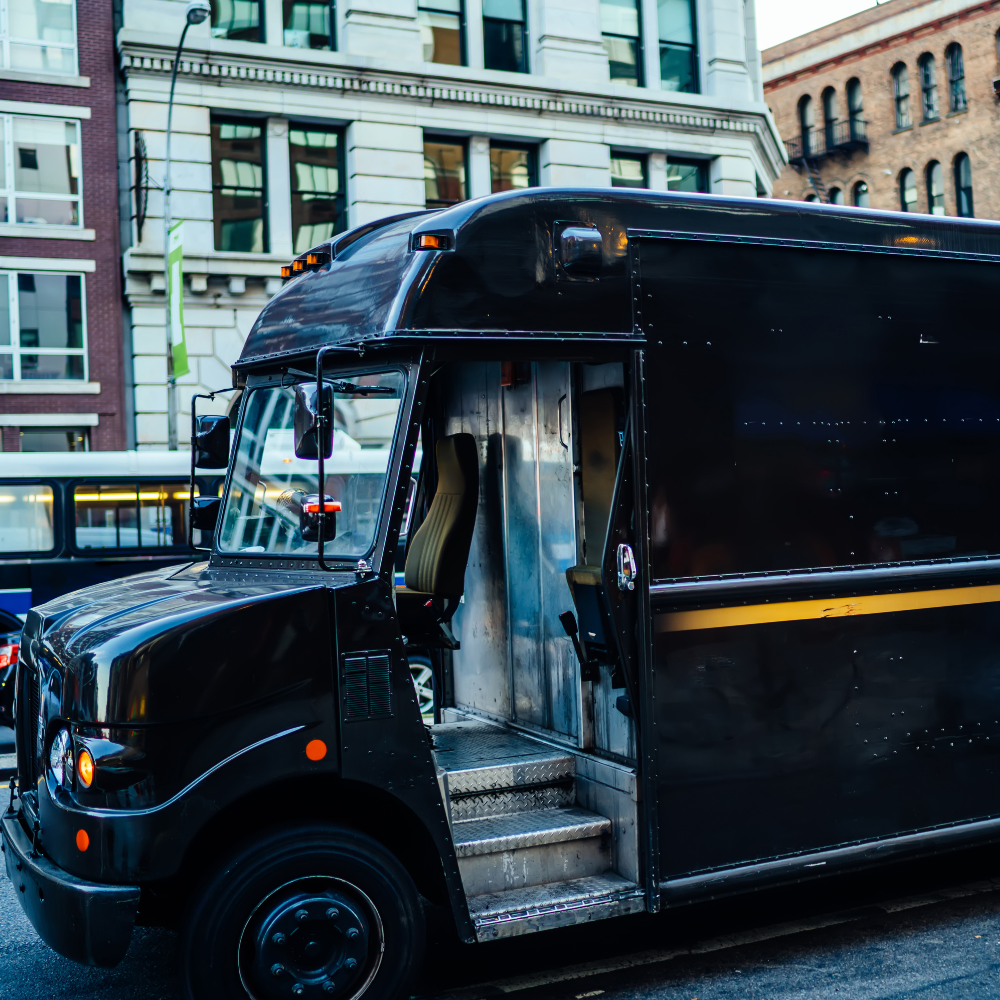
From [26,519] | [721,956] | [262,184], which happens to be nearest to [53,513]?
[26,519]

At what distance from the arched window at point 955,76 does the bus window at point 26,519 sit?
3567cm

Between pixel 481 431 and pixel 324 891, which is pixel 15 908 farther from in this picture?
pixel 481 431

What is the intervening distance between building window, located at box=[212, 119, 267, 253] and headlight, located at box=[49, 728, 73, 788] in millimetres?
19062

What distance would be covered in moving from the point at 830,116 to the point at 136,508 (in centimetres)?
3798

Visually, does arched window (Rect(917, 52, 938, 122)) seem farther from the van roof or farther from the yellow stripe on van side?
the yellow stripe on van side

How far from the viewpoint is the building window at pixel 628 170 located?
24.9 m

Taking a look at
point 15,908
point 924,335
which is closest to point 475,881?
point 15,908

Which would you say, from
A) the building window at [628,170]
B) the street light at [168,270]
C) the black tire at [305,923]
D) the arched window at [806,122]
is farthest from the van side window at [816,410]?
the arched window at [806,122]

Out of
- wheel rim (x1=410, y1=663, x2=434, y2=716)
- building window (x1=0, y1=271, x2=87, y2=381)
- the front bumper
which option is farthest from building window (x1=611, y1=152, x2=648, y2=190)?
the front bumper

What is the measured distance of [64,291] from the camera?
21.6 metres

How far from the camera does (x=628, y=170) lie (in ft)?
82.2

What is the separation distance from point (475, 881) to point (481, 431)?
7.80 feet

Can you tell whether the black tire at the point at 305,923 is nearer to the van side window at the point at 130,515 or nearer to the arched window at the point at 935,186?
the van side window at the point at 130,515

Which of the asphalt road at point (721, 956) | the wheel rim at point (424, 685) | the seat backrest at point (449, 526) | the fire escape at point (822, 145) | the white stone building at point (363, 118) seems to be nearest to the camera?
the asphalt road at point (721, 956)
